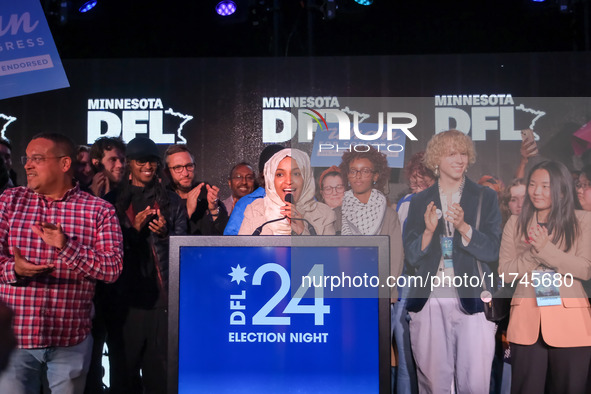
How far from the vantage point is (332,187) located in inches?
166

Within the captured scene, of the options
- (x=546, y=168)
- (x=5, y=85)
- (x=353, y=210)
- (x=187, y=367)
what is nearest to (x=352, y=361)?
(x=187, y=367)

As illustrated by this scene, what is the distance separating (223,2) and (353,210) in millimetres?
1887

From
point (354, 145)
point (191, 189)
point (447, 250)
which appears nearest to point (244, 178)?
point (191, 189)

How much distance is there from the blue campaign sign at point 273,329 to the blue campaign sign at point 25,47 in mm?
3580

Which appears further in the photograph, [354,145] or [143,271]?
[354,145]

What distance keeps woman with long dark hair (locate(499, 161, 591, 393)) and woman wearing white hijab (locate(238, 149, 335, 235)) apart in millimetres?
1239

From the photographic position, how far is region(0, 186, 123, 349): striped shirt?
8.98 feet

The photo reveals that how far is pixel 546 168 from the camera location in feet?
13.5

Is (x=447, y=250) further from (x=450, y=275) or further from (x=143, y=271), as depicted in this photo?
(x=143, y=271)

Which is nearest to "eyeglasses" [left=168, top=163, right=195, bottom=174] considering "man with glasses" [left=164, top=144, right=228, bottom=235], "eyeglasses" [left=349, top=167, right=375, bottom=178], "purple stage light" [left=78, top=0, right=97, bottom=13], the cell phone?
"man with glasses" [left=164, top=144, right=228, bottom=235]

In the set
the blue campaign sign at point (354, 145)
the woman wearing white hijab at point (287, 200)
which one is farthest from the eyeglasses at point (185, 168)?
the blue campaign sign at point (354, 145)

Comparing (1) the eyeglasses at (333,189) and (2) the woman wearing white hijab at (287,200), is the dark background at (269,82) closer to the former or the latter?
(2) the woman wearing white hijab at (287,200)

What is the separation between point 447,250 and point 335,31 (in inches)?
85.5

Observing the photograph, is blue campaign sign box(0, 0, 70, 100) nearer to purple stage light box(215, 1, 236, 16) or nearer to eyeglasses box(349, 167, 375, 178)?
purple stage light box(215, 1, 236, 16)
